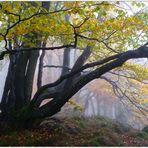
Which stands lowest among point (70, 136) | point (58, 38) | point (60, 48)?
point (70, 136)

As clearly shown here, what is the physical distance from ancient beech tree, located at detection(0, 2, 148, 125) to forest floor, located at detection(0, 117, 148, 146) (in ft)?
1.89

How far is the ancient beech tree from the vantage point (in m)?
5.60

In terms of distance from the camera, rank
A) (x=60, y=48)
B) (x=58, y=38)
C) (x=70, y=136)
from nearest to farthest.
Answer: (x=60, y=48) < (x=58, y=38) < (x=70, y=136)

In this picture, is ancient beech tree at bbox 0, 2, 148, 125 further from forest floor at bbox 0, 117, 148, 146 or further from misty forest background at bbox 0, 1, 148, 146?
forest floor at bbox 0, 117, 148, 146

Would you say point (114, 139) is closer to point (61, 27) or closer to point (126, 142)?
point (126, 142)

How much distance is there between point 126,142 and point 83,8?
14.8 feet

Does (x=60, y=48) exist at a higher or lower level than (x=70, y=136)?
higher

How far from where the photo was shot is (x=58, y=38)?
23.9ft

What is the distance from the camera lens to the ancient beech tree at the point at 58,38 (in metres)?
5.60

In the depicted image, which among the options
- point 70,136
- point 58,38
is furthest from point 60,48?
point 70,136

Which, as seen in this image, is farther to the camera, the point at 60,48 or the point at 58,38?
the point at 58,38

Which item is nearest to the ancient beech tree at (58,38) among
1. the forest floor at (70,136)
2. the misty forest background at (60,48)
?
the misty forest background at (60,48)

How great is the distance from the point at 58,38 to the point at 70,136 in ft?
9.29

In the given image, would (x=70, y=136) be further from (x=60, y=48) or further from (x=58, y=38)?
(x=60, y=48)
